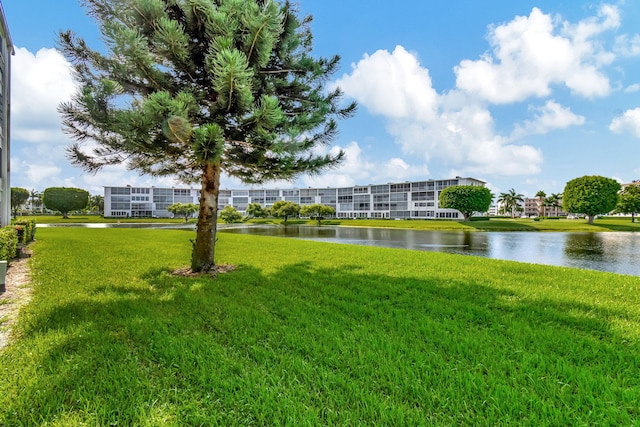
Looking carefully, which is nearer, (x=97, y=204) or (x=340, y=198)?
(x=340, y=198)

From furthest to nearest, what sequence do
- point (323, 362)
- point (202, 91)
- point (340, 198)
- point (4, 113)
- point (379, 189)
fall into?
point (340, 198) < point (379, 189) < point (4, 113) < point (202, 91) < point (323, 362)

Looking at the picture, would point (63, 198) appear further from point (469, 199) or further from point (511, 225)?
point (511, 225)

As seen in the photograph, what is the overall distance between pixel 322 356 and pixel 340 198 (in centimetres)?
10371

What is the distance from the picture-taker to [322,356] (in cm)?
347

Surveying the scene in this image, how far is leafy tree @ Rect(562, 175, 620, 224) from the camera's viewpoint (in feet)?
173

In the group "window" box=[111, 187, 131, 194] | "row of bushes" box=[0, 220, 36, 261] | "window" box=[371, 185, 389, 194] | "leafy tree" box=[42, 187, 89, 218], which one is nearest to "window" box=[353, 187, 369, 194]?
"window" box=[371, 185, 389, 194]

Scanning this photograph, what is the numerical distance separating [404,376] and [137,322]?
13.0ft

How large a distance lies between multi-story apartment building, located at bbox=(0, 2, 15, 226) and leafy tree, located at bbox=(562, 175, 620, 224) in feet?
244

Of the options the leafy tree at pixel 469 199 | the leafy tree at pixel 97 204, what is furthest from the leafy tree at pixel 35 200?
the leafy tree at pixel 469 199

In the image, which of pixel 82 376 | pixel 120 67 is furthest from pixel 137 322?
pixel 120 67

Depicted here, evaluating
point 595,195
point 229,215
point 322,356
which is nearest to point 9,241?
point 322,356

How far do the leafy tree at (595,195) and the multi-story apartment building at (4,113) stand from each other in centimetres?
7425

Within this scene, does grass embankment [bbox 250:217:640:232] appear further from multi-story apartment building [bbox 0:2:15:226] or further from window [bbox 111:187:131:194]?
window [bbox 111:187:131:194]

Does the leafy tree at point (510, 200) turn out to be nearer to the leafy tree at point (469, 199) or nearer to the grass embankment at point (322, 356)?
the leafy tree at point (469, 199)
